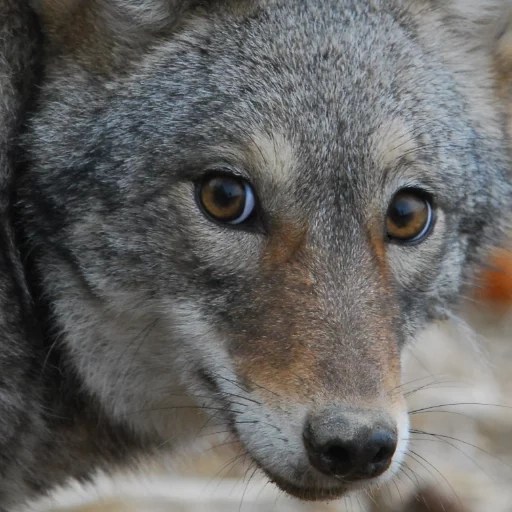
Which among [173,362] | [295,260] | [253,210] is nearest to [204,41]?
[253,210]

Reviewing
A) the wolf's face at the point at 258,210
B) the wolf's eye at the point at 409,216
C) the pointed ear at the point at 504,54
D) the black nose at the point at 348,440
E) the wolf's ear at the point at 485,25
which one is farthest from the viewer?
the pointed ear at the point at 504,54

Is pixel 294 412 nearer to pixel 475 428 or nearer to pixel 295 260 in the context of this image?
pixel 295 260

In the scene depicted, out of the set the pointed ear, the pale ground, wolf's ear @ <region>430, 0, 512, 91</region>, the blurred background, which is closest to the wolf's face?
wolf's ear @ <region>430, 0, 512, 91</region>

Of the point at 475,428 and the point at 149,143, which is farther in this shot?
the point at 475,428

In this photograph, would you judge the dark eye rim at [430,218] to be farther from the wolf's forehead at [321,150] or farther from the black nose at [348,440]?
the black nose at [348,440]

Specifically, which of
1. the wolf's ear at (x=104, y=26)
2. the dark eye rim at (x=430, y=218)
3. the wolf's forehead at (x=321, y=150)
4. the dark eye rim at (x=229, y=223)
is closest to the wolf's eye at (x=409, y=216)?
the dark eye rim at (x=430, y=218)
